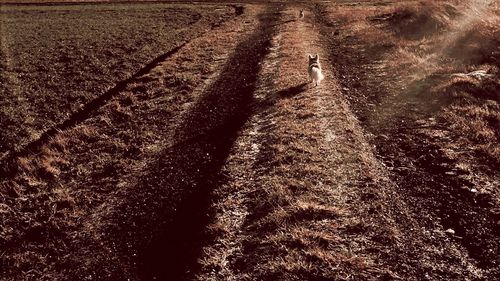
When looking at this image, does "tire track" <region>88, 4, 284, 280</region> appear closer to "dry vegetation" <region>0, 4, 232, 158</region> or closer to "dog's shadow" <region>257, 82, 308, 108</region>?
"dog's shadow" <region>257, 82, 308, 108</region>

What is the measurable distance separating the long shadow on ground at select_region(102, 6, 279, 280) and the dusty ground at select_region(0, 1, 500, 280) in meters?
0.05

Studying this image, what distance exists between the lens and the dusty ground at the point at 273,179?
812cm

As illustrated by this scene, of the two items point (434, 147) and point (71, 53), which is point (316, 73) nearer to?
point (434, 147)

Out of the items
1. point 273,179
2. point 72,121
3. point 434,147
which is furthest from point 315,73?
point 72,121

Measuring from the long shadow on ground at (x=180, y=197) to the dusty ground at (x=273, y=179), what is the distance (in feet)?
0.16

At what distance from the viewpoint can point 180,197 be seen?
10422 millimetres

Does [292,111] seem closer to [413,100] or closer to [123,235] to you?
[413,100]

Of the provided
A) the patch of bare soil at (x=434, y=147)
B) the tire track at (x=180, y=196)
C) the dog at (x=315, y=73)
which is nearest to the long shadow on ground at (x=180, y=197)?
the tire track at (x=180, y=196)

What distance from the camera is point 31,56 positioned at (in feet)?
90.5

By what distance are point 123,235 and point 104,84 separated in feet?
41.9

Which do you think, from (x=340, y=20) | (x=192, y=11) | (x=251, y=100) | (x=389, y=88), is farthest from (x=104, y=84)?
(x=192, y=11)

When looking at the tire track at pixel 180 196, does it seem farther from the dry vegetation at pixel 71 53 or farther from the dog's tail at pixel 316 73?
the dry vegetation at pixel 71 53

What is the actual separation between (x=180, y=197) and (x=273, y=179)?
259 cm

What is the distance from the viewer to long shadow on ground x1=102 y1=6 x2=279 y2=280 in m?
8.46
